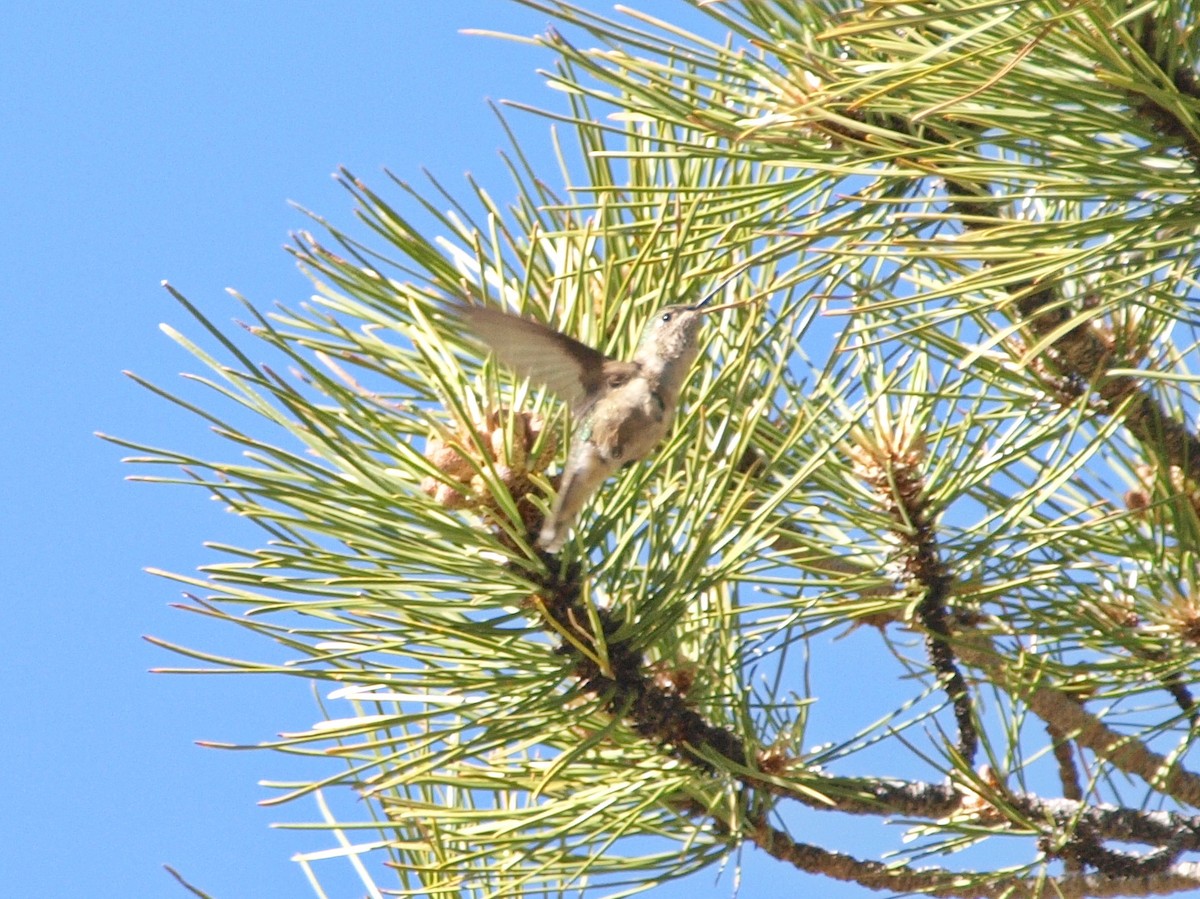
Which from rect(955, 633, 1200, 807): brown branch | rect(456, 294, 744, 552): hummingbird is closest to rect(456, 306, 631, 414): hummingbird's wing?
rect(456, 294, 744, 552): hummingbird

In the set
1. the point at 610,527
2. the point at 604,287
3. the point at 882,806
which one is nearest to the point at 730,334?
the point at 604,287

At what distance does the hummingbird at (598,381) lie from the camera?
0.93 meters

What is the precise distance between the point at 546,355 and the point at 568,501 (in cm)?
15

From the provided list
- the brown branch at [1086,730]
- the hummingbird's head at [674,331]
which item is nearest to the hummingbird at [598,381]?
the hummingbird's head at [674,331]

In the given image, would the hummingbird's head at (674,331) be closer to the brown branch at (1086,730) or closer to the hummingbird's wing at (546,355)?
the hummingbird's wing at (546,355)

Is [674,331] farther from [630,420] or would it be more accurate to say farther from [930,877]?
[930,877]

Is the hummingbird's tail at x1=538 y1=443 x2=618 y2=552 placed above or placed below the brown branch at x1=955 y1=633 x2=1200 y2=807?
above

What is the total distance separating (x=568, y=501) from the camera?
0.91 metres

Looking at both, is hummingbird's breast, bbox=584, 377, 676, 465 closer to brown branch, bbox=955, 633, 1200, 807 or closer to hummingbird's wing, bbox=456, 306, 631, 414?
hummingbird's wing, bbox=456, 306, 631, 414

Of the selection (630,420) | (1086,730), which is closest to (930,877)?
(1086,730)

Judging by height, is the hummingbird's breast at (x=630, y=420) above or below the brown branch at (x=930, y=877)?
above

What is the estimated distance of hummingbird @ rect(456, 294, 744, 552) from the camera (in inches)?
36.4

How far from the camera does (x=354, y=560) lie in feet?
2.92

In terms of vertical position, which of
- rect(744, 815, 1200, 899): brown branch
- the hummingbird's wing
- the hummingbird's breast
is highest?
the hummingbird's wing
